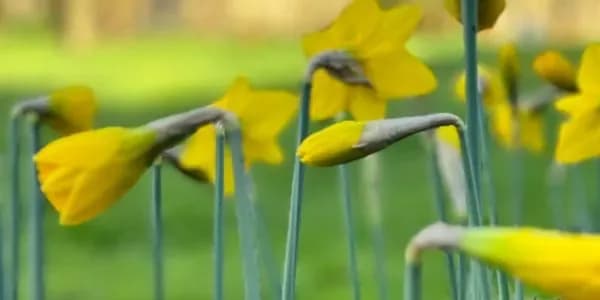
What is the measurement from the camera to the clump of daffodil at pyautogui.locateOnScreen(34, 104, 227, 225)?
0.53 metres

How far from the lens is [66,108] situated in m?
0.71

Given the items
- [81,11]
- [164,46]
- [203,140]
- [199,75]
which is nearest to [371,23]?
[203,140]

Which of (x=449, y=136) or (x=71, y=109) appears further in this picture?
(x=449, y=136)

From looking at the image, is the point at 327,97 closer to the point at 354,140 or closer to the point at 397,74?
the point at 397,74

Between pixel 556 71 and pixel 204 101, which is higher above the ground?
pixel 204 101

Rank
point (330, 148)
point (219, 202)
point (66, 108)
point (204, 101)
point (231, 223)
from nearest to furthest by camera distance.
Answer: point (330, 148) < point (219, 202) < point (66, 108) < point (231, 223) < point (204, 101)

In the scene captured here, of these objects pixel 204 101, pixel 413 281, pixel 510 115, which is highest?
pixel 204 101

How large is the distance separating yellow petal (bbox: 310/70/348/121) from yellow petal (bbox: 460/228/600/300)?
274 millimetres

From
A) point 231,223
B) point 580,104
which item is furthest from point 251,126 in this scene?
point 231,223

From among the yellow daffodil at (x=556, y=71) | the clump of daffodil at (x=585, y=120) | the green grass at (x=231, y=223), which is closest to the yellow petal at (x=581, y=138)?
the clump of daffodil at (x=585, y=120)

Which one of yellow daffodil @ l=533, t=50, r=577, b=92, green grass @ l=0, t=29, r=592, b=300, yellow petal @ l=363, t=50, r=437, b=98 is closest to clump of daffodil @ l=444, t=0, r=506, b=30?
yellow petal @ l=363, t=50, r=437, b=98

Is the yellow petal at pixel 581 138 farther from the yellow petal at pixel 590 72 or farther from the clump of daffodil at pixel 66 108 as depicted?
the clump of daffodil at pixel 66 108

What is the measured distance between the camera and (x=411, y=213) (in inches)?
106

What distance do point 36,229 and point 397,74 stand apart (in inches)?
8.0
